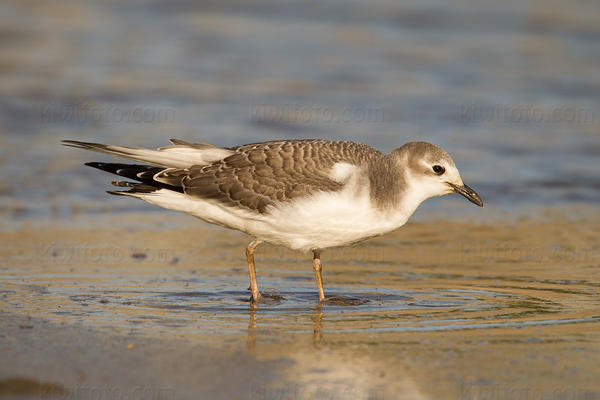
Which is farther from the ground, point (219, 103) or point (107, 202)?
point (219, 103)

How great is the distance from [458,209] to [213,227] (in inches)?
128

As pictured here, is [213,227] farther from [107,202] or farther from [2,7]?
[2,7]

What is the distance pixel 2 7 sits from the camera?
2502 cm

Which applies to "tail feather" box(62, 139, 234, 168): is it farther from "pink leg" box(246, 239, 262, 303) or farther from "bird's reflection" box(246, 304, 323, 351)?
"bird's reflection" box(246, 304, 323, 351)

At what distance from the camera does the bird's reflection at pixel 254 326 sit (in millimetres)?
7141

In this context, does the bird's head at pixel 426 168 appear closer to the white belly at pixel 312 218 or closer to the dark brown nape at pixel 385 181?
the dark brown nape at pixel 385 181

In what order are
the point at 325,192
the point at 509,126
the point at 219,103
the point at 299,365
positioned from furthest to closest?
the point at 219,103, the point at 509,126, the point at 325,192, the point at 299,365

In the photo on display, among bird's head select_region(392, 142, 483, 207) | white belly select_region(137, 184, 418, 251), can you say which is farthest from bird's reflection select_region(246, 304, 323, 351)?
bird's head select_region(392, 142, 483, 207)

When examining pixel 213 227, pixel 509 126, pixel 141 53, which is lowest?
pixel 213 227

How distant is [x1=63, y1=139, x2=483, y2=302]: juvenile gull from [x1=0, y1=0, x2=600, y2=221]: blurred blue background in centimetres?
345

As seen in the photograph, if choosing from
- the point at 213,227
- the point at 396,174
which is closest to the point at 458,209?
the point at 213,227

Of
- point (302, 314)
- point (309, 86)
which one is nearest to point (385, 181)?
point (302, 314)

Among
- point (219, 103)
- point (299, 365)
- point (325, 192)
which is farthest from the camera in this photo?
point (219, 103)

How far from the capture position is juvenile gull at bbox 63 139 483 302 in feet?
27.5
